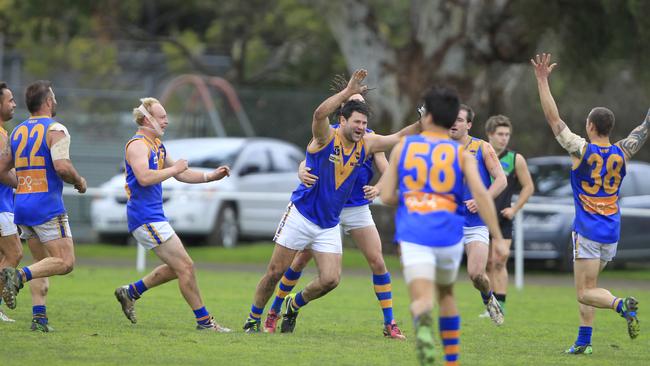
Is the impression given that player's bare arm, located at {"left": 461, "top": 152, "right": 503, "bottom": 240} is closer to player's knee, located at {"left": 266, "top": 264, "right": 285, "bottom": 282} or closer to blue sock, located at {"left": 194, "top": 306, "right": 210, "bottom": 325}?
player's knee, located at {"left": 266, "top": 264, "right": 285, "bottom": 282}

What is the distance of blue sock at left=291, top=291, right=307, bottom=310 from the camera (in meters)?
11.0

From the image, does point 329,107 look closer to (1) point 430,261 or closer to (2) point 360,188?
(2) point 360,188

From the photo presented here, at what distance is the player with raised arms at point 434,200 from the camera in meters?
7.78

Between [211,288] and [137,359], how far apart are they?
7.25 m

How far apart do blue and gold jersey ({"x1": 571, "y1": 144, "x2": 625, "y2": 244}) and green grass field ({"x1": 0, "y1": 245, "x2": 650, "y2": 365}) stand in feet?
3.74

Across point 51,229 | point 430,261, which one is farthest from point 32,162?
point 430,261

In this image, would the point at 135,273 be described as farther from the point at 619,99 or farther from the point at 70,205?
the point at 619,99

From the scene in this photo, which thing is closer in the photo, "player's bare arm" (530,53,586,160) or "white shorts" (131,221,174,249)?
"player's bare arm" (530,53,586,160)

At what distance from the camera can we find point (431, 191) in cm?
789

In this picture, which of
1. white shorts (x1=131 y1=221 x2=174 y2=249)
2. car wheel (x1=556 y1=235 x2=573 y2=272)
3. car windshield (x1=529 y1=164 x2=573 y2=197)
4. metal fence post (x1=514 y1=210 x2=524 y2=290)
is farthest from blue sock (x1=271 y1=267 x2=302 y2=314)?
car windshield (x1=529 y1=164 x2=573 y2=197)

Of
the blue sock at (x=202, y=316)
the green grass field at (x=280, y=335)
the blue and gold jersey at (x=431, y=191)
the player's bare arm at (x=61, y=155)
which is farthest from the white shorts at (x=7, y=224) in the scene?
the blue and gold jersey at (x=431, y=191)

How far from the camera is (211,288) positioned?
1616 cm

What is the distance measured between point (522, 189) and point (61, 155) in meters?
5.38

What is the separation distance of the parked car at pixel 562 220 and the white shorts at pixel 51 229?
10.3 metres
